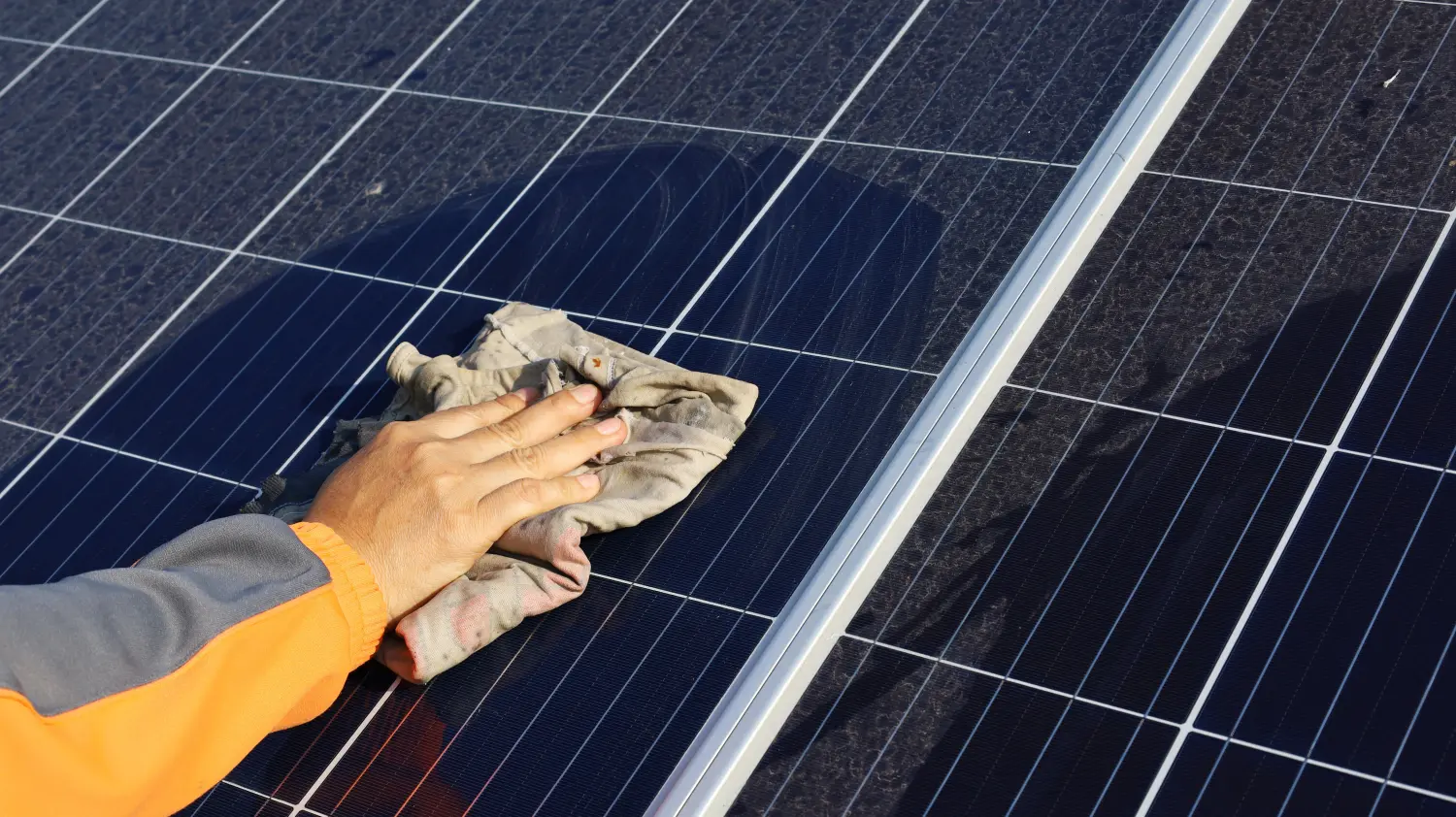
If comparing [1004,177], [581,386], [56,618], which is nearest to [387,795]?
[56,618]

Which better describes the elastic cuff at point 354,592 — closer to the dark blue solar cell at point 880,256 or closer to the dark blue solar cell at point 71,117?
the dark blue solar cell at point 880,256

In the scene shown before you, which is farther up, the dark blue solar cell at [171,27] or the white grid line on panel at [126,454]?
the dark blue solar cell at [171,27]

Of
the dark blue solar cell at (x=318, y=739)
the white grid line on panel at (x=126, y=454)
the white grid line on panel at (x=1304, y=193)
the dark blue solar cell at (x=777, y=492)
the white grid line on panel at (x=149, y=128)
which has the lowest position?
the dark blue solar cell at (x=318, y=739)

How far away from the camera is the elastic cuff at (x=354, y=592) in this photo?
9.10 ft

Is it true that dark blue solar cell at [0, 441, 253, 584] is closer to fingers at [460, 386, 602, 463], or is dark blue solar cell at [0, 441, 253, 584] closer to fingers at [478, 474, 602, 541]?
fingers at [460, 386, 602, 463]

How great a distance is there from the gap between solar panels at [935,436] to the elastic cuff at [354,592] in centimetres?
70

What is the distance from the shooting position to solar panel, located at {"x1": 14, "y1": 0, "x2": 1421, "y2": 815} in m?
2.40

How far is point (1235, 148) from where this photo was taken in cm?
316

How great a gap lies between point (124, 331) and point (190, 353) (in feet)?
0.82

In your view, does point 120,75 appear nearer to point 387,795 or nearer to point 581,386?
point 581,386

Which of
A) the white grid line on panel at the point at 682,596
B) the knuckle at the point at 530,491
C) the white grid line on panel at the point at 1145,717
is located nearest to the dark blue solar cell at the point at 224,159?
the knuckle at the point at 530,491

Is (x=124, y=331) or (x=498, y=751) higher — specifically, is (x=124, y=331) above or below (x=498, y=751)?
above

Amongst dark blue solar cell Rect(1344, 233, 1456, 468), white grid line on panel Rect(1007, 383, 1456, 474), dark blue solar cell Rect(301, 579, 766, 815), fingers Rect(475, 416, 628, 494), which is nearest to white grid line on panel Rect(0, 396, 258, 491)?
fingers Rect(475, 416, 628, 494)

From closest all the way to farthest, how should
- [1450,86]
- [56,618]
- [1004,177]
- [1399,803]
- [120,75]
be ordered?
[1399,803] → [56,618] → [1450,86] → [1004,177] → [120,75]
